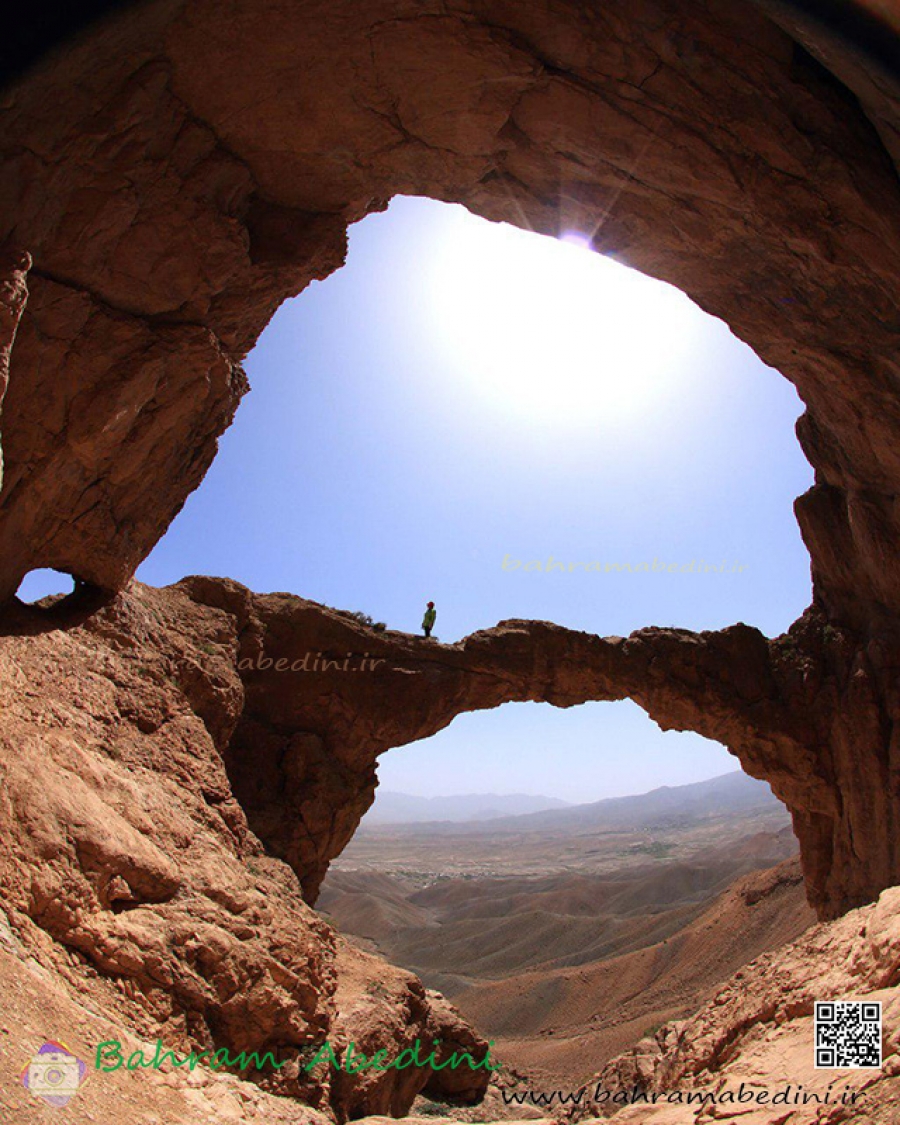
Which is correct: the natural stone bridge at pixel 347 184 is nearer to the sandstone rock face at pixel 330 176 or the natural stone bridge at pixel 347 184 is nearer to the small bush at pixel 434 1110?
the sandstone rock face at pixel 330 176

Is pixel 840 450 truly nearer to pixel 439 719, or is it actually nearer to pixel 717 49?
pixel 717 49

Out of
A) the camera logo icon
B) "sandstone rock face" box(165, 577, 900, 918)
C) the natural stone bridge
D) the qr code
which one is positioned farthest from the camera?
"sandstone rock face" box(165, 577, 900, 918)

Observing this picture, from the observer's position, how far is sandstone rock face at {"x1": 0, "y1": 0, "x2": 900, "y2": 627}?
7.30 meters

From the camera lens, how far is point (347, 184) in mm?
9867

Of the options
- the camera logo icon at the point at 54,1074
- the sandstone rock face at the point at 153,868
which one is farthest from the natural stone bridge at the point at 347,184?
the camera logo icon at the point at 54,1074

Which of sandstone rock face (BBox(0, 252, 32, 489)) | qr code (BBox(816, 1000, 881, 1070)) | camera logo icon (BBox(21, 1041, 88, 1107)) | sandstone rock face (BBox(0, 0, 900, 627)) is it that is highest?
sandstone rock face (BBox(0, 0, 900, 627))

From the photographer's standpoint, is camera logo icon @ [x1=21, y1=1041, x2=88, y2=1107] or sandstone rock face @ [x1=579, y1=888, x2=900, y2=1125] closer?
camera logo icon @ [x1=21, y1=1041, x2=88, y2=1107]

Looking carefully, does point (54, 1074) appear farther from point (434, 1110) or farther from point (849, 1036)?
point (434, 1110)

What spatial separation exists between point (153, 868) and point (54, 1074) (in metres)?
2.94

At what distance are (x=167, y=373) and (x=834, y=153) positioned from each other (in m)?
9.17

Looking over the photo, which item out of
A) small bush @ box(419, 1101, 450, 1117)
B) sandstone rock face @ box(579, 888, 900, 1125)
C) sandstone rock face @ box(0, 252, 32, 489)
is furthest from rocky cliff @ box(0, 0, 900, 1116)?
sandstone rock face @ box(579, 888, 900, 1125)

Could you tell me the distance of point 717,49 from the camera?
296 inches

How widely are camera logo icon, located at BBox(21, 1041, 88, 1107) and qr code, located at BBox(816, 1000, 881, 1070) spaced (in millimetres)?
5262

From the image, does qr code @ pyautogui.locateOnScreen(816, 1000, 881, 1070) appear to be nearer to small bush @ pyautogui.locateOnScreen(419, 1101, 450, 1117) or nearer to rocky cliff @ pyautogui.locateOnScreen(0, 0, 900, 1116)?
rocky cliff @ pyautogui.locateOnScreen(0, 0, 900, 1116)
